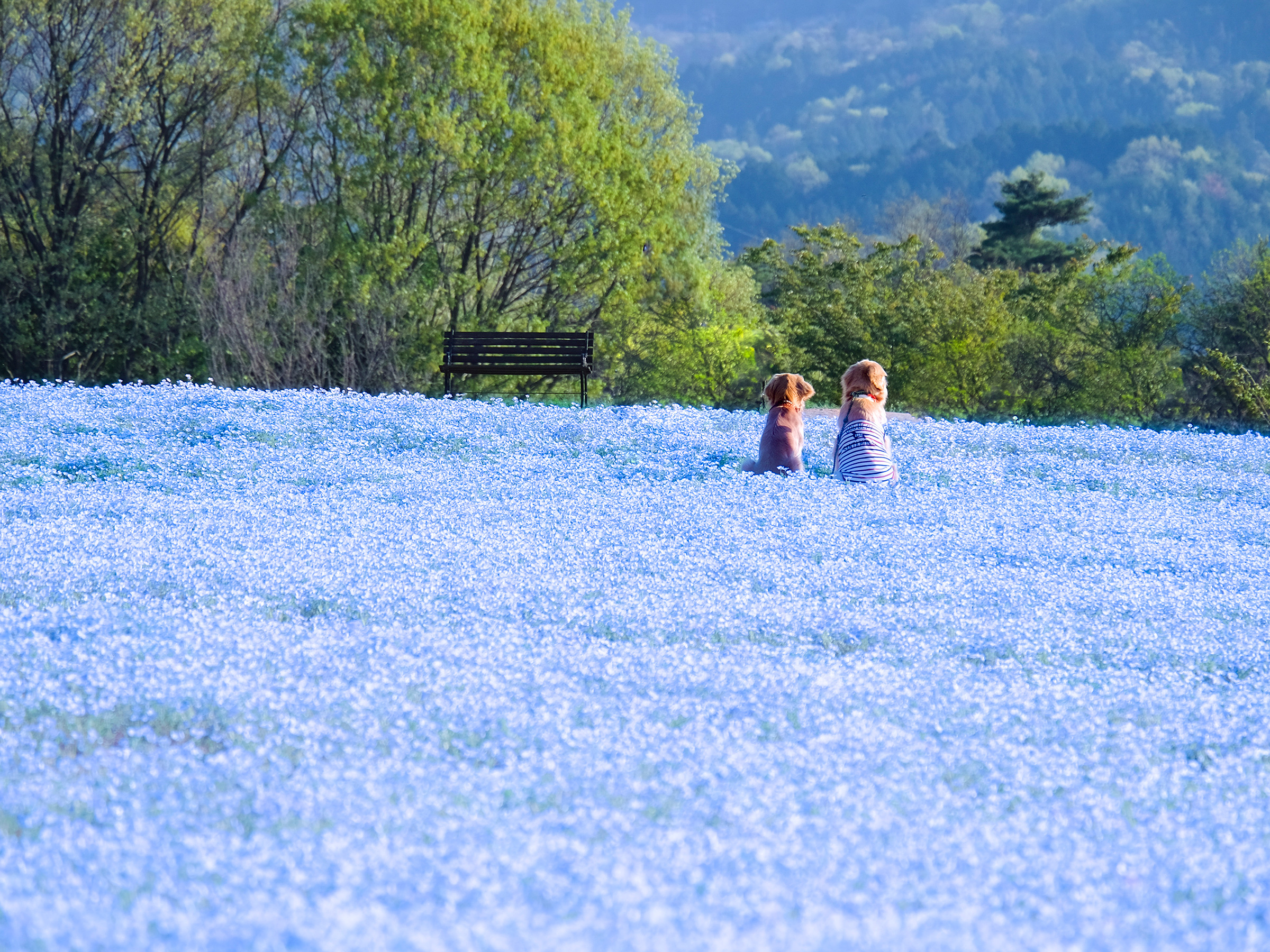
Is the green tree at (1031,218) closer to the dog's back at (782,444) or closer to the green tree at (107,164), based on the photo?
the green tree at (107,164)

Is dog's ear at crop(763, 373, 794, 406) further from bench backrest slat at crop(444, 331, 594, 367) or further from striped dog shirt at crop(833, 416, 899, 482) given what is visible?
bench backrest slat at crop(444, 331, 594, 367)

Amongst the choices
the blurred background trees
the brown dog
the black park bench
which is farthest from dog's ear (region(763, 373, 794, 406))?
the blurred background trees

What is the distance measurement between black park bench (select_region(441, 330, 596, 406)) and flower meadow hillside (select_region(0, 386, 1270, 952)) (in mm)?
9268

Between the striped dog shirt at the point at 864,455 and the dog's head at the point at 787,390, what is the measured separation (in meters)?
0.48

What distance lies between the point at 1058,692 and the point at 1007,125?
157 metres

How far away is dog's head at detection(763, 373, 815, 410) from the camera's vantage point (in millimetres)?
9648

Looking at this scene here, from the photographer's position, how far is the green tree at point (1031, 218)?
4725 cm

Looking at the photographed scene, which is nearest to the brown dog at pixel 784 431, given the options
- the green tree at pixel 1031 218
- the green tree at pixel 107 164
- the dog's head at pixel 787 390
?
the dog's head at pixel 787 390

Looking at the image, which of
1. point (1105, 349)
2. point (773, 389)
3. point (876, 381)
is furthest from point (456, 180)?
point (876, 381)

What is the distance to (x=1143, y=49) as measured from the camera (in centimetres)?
19438

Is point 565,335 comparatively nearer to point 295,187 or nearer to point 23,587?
point 295,187

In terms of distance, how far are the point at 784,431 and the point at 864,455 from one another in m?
0.74

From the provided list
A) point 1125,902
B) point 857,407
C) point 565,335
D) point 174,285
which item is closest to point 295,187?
point 174,285

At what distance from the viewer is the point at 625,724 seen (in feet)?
13.0
